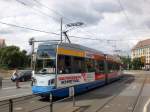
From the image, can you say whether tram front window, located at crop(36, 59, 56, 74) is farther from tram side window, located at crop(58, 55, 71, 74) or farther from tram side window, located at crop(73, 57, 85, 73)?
tram side window, located at crop(73, 57, 85, 73)

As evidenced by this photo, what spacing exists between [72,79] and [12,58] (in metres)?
83.7

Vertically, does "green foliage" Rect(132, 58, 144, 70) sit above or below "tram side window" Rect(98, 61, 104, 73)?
above

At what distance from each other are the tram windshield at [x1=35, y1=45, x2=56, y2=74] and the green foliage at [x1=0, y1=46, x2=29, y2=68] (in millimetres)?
80375

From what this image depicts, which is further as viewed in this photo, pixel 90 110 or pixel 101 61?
pixel 101 61

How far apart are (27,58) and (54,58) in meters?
91.1

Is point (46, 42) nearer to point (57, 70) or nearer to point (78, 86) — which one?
point (57, 70)

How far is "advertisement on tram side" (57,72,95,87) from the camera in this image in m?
18.6

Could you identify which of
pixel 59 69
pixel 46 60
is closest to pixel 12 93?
pixel 46 60

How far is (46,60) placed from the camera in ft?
61.5

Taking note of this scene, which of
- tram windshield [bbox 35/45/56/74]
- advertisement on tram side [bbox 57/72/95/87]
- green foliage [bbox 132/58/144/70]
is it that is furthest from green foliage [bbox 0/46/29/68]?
tram windshield [bbox 35/45/56/74]

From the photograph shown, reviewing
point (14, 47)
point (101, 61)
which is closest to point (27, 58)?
point (14, 47)

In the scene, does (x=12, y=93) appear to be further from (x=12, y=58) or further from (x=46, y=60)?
(x=12, y=58)

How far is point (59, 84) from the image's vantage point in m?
18.5

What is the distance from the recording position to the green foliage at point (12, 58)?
100625 mm
